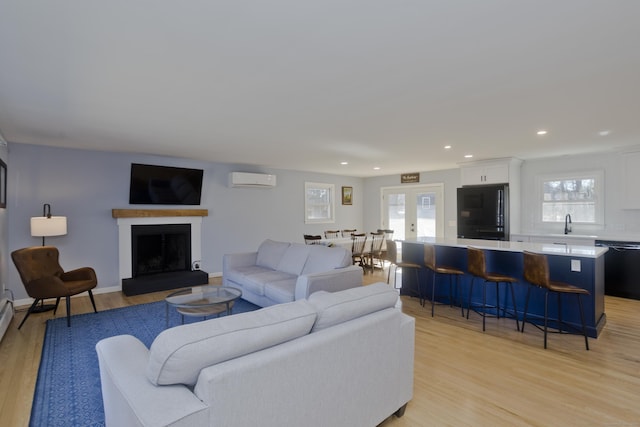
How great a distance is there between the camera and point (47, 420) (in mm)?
2092

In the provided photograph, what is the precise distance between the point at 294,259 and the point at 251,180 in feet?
8.68

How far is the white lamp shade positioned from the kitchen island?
489 centimetres

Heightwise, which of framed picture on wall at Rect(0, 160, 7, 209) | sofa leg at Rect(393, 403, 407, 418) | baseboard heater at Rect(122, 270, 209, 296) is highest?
framed picture on wall at Rect(0, 160, 7, 209)

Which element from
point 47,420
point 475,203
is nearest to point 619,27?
point 47,420

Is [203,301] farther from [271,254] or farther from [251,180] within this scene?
[251,180]

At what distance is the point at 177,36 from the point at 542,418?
3226mm

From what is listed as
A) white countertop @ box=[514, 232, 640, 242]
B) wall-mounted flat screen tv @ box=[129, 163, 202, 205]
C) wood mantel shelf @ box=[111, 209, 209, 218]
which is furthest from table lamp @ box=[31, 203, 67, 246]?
white countertop @ box=[514, 232, 640, 242]

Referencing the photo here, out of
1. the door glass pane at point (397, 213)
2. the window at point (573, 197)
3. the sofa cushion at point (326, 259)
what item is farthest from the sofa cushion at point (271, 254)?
the window at point (573, 197)

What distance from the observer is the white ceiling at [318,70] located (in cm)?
167

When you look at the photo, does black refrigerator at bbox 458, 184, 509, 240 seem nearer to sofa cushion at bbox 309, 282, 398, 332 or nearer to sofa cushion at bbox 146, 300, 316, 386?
sofa cushion at bbox 309, 282, 398, 332

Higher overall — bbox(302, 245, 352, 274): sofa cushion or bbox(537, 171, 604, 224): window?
bbox(537, 171, 604, 224): window

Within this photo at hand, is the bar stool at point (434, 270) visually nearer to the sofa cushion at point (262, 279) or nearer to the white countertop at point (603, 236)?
the sofa cushion at point (262, 279)

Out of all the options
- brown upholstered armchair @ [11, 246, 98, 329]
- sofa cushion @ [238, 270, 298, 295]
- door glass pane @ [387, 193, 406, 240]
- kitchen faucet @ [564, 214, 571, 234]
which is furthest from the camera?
door glass pane @ [387, 193, 406, 240]

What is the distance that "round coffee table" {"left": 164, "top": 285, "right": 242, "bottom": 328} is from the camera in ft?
10.1
